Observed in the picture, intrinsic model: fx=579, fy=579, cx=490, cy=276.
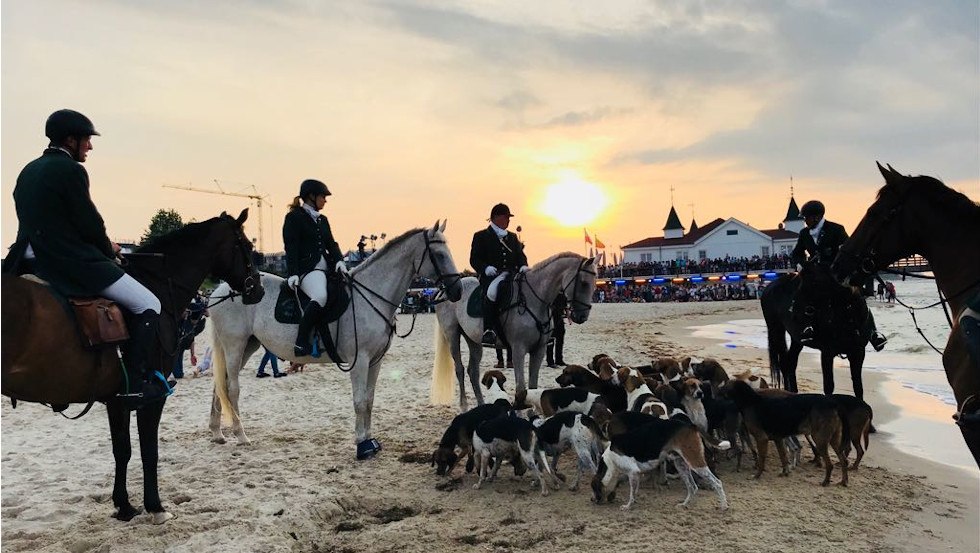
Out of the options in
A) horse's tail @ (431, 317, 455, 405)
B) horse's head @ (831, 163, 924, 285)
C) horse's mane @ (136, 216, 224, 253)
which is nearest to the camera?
horse's head @ (831, 163, 924, 285)

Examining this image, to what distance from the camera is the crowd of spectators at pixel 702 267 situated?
73.6 metres

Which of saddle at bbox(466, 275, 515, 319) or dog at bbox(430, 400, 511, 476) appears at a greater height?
saddle at bbox(466, 275, 515, 319)

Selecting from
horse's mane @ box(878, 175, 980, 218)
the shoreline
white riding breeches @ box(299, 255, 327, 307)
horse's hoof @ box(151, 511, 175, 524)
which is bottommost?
the shoreline

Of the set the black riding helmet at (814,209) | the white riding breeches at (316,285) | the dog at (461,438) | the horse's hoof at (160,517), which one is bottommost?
the horse's hoof at (160,517)

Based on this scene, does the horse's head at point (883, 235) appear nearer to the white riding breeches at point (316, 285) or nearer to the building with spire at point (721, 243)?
the white riding breeches at point (316, 285)

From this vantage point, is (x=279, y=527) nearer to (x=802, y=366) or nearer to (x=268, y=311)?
(x=268, y=311)

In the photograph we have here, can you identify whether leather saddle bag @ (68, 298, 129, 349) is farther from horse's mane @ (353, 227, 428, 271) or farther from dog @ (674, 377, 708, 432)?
dog @ (674, 377, 708, 432)

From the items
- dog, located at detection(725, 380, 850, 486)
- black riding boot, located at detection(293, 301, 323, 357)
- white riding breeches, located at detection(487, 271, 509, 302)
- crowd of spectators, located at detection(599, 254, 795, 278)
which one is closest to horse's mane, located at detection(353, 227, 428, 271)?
black riding boot, located at detection(293, 301, 323, 357)

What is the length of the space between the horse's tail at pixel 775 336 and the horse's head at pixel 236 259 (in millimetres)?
8682

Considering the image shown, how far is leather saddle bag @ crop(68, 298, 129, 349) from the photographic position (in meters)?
4.94

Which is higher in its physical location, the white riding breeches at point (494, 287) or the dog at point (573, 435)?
the white riding breeches at point (494, 287)

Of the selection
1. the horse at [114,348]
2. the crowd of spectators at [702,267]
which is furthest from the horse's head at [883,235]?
the crowd of spectators at [702,267]

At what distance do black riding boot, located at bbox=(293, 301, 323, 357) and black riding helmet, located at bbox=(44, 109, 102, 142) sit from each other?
11.8ft

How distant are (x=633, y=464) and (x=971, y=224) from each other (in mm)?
3577
